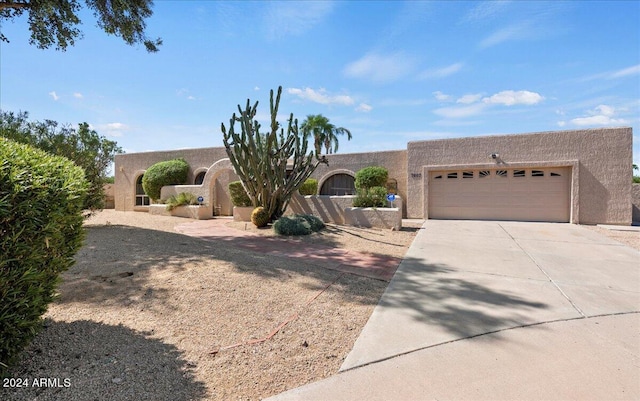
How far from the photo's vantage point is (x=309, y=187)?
16844mm

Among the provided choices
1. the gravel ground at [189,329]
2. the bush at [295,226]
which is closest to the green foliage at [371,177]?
the bush at [295,226]

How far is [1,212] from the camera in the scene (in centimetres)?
210

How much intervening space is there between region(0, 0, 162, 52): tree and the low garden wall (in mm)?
8475

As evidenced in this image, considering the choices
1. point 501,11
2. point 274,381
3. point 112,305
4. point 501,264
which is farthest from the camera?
point 501,11

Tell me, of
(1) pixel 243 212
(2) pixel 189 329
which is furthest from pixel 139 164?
(2) pixel 189 329

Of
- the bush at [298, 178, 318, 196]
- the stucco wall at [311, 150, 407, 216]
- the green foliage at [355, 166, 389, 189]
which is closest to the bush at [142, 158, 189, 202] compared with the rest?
the bush at [298, 178, 318, 196]

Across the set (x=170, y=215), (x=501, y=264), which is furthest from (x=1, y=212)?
(x=170, y=215)

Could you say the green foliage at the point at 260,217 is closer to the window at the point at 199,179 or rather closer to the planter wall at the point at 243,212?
the planter wall at the point at 243,212

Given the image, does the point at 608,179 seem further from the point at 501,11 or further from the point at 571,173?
the point at 501,11

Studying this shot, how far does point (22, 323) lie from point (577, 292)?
22.1 ft

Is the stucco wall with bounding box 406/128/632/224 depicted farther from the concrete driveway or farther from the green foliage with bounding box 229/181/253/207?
the green foliage with bounding box 229/181/253/207

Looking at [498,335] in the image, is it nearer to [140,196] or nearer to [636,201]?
[636,201]

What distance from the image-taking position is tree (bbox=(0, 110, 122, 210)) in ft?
31.1

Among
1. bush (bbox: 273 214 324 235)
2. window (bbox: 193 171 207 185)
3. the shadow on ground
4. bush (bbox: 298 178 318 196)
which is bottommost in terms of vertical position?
the shadow on ground
